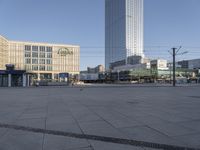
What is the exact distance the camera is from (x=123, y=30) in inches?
4926

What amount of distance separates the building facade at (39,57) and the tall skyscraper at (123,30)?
25983 mm

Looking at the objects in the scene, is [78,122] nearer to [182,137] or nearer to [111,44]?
[182,137]

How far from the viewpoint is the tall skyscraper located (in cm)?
12838

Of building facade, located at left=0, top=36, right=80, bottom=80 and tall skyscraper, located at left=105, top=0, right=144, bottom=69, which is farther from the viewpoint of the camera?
building facade, located at left=0, top=36, right=80, bottom=80

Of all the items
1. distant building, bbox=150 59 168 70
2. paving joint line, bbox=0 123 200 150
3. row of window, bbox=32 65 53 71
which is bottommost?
paving joint line, bbox=0 123 200 150

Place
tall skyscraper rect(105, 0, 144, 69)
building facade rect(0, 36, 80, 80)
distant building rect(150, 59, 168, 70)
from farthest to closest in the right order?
A: distant building rect(150, 59, 168, 70)
building facade rect(0, 36, 80, 80)
tall skyscraper rect(105, 0, 144, 69)

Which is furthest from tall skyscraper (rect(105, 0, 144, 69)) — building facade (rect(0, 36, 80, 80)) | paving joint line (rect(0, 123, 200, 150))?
paving joint line (rect(0, 123, 200, 150))

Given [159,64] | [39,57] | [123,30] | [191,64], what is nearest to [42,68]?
[39,57]

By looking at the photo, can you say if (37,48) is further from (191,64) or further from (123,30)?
(191,64)

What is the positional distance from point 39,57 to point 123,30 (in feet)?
174

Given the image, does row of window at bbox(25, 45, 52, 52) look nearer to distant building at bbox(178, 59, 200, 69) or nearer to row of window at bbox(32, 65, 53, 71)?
row of window at bbox(32, 65, 53, 71)

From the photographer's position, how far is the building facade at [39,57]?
138 m

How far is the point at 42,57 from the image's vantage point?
5591 inches

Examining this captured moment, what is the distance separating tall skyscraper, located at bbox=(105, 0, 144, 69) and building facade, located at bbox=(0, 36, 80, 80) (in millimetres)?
25983
